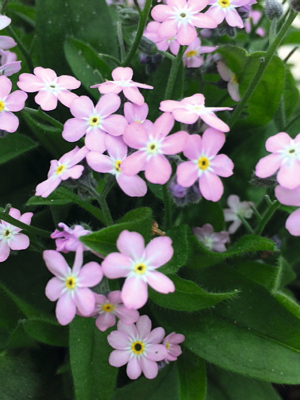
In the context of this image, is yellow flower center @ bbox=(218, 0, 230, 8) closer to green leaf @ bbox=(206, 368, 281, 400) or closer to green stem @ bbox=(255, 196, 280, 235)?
green stem @ bbox=(255, 196, 280, 235)

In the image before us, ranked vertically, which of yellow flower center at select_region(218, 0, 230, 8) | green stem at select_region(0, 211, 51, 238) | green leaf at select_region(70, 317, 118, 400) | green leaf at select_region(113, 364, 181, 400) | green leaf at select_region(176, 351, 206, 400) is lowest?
green leaf at select_region(113, 364, 181, 400)

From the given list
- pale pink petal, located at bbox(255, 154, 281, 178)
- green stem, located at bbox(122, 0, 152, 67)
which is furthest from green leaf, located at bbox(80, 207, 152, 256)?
green stem, located at bbox(122, 0, 152, 67)

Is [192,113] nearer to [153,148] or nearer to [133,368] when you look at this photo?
[153,148]

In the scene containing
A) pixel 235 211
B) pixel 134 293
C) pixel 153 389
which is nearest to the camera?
pixel 134 293

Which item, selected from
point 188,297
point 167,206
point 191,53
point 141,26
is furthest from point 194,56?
point 188,297

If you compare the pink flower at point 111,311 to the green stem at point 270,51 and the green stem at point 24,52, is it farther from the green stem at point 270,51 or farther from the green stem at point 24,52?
the green stem at point 24,52

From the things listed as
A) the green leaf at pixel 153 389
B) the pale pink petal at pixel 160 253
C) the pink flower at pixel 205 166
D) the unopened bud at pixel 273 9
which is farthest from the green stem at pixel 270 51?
the green leaf at pixel 153 389
